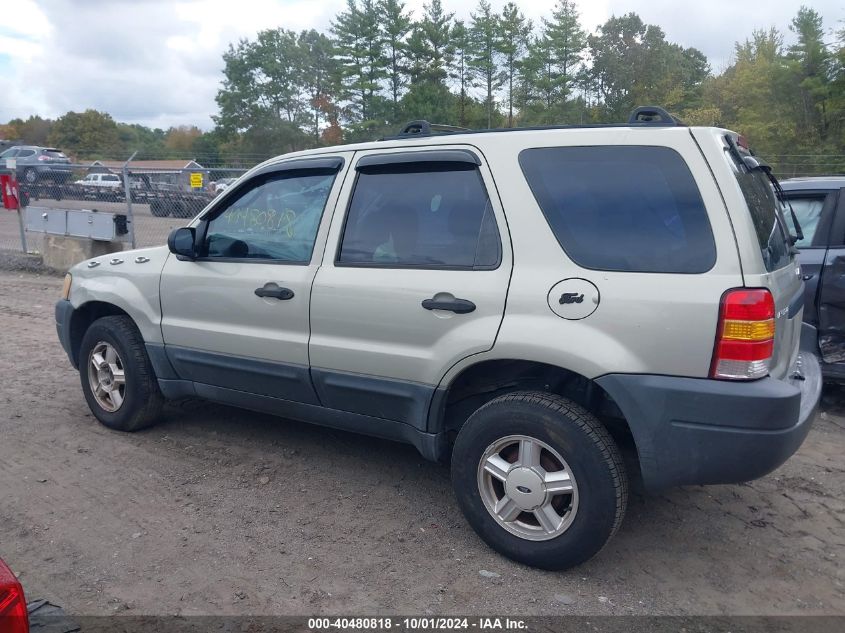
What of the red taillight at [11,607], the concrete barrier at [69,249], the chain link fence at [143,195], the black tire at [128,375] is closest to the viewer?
the red taillight at [11,607]

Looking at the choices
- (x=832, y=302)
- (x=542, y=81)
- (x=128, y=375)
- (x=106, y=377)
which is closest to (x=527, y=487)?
(x=128, y=375)

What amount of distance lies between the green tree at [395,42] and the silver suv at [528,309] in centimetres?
2521

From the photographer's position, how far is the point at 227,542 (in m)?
3.58

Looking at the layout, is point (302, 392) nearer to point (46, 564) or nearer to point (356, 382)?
point (356, 382)

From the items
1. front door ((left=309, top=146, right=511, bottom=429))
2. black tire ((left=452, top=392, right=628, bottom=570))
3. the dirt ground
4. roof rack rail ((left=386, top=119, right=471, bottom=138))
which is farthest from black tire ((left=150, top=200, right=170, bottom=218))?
black tire ((left=452, top=392, right=628, bottom=570))

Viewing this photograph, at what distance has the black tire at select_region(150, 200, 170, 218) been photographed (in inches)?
547

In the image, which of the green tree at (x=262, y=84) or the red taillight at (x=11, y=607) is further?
the green tree at (x=262, y=84)

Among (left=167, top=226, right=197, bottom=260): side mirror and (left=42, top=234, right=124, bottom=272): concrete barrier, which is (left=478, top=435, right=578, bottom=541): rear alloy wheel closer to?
(left=167, top=226, right=197, bottom=260): side mirror

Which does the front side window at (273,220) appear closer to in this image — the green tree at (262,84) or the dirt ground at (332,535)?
the dirt ground at (332,535)

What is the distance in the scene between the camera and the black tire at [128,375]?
479 centimetres

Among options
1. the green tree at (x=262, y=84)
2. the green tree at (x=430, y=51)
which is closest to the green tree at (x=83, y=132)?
the green tree at (x=262, y=84)

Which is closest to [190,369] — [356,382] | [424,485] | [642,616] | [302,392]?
[302,392]

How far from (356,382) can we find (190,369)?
4.34 feet

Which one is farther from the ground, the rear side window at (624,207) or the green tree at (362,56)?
the green tree at (362,56)
